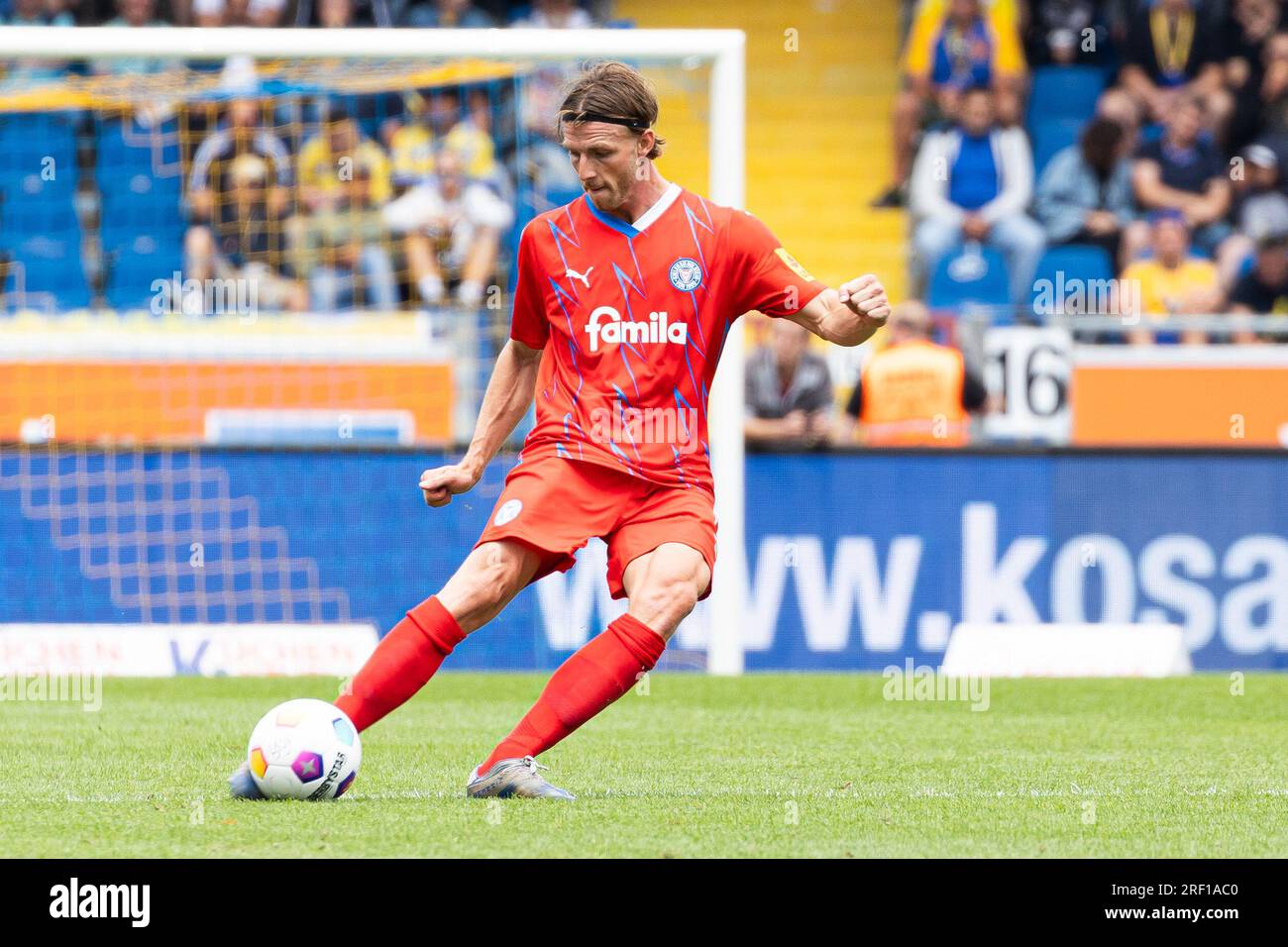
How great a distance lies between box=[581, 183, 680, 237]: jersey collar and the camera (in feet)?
19.4

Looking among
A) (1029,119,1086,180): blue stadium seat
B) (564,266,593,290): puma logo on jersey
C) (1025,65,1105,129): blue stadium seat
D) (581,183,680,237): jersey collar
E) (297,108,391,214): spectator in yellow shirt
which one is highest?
(1025,65,1105,129): blue stadium seat

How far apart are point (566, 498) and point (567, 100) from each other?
1.08m

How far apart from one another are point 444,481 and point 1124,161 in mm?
10224

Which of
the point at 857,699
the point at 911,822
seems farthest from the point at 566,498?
the point at 857,699

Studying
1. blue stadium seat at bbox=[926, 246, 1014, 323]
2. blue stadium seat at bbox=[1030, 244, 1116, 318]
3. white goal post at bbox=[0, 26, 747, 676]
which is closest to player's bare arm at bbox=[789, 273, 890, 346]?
white goal post at bbox=[0, 26, 747, 676]

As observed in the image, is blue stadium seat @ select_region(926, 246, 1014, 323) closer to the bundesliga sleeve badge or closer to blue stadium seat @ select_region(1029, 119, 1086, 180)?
blue stadium seat @ select_region(1029, 119, 1086, 180)

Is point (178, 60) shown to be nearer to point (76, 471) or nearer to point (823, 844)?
point (76, 471)

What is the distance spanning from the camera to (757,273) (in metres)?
5.93

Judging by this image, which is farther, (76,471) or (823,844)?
(76,471)

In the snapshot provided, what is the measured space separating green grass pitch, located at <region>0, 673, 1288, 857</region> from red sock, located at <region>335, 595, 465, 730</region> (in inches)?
10.1

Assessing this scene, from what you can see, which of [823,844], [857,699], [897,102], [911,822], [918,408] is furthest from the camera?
[897,102]

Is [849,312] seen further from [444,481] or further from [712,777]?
[712,777]

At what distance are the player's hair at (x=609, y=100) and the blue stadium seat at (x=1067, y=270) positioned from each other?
894 centimetres

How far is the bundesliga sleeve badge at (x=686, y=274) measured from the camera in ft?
19.2
